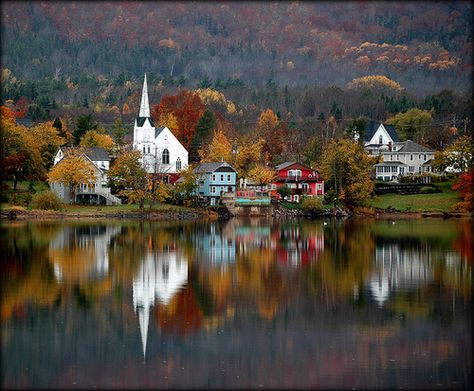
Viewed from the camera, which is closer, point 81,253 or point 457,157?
point 81,253

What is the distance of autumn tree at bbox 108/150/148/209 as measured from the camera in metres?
87.8

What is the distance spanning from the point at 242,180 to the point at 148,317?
72.7m

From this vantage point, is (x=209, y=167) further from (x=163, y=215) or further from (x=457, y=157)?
(x=457, y=157)

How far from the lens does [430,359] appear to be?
24359 mm

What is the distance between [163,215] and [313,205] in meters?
16.6

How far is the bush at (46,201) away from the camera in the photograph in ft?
267

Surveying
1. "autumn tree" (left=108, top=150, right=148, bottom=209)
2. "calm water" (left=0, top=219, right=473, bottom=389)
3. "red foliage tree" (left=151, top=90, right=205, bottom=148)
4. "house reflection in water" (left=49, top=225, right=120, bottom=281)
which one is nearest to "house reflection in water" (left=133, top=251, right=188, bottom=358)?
"calm water" (left=0, top=219, right=473, bottom=389)

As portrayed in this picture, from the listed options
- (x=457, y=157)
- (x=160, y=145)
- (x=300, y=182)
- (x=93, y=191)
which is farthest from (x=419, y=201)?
(x=93, y=191)

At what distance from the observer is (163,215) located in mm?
85812

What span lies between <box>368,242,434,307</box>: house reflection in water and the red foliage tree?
234 ft

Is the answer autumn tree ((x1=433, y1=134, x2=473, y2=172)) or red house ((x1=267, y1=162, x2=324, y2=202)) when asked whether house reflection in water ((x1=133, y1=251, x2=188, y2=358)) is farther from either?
autumn tree ((x1=433, y1=134, x2=473, y2=172))

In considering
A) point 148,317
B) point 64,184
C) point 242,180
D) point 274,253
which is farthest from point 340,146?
point 148,317

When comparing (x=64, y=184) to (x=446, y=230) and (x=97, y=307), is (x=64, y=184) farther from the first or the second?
(x=97, y=307)

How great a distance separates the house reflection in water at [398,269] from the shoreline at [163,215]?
34.5 meters
